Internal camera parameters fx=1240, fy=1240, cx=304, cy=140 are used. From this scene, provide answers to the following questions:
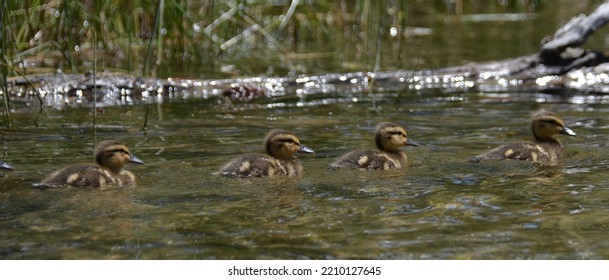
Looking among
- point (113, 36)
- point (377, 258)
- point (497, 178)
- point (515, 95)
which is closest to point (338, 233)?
point (377, 258)

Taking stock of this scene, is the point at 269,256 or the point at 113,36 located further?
the point at 113,36

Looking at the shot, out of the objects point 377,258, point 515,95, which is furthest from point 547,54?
point 377,258

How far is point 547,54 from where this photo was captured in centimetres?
957

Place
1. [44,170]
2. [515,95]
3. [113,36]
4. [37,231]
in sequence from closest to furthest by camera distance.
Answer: [37,231] → [44,170] → [515,95] → [113,36]

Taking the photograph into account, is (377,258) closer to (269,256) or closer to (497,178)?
(269,256)

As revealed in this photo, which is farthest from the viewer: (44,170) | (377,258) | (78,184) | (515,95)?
(515,95)

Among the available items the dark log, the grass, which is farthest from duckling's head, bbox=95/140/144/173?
the dark log

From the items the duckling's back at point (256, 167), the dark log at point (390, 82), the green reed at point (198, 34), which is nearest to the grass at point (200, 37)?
the green reed at point (198, 34)

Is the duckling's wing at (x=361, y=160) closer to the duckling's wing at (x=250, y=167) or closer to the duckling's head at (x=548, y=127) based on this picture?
the duckling's wing at (x=250, y=167)

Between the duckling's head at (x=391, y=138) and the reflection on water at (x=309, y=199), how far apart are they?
122mm

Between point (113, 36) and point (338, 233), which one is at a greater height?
point (113, 36)

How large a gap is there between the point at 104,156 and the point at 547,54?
436cm

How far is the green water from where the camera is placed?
5.02 m

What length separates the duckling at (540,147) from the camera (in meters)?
6.80
